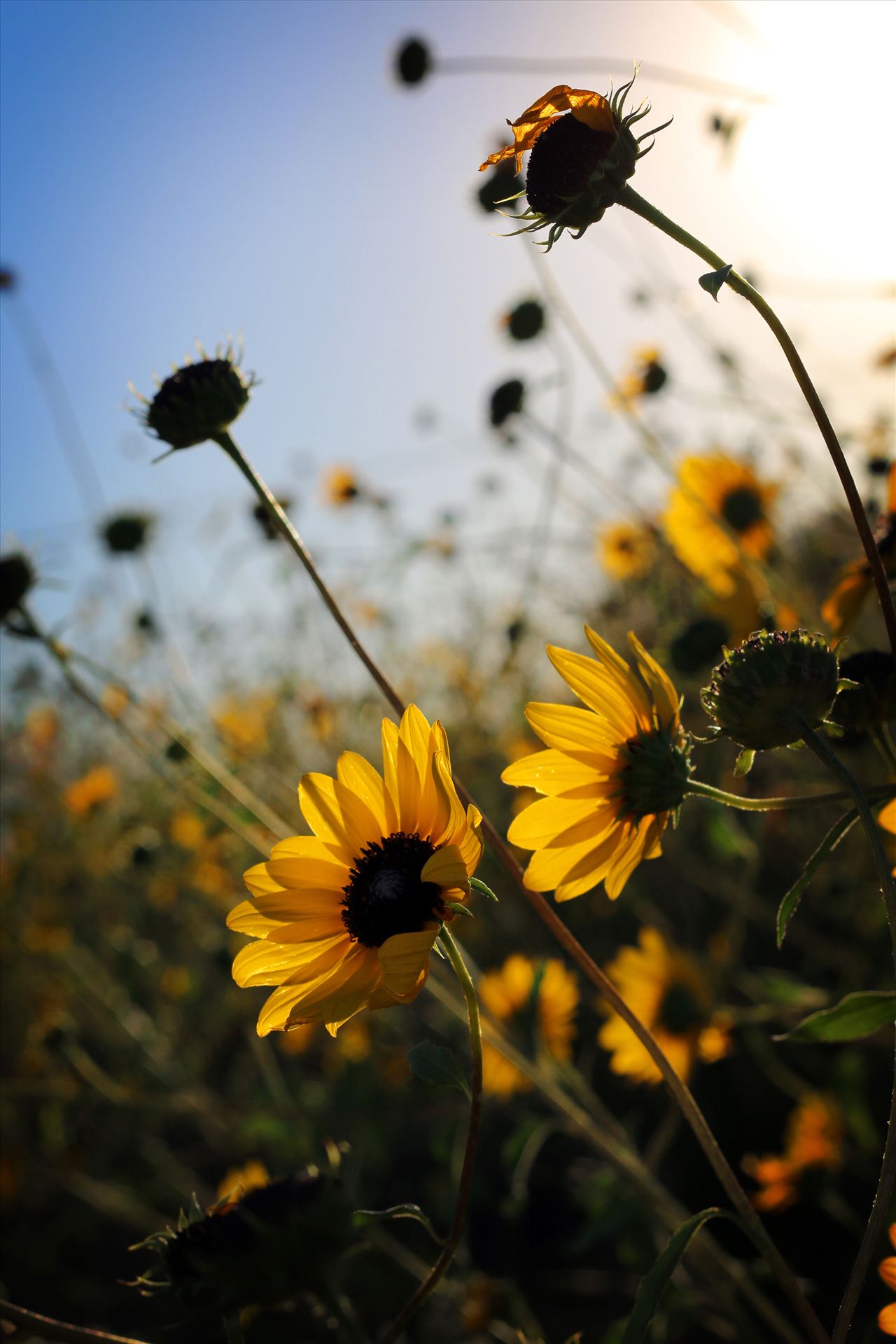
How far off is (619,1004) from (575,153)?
69 cm

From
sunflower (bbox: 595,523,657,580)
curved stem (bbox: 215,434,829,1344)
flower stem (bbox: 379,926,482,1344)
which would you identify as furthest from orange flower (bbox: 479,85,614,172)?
sunflower (bbox: 595,523,657,580)

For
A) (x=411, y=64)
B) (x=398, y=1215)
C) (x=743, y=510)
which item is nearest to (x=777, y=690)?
(x=398, y=1215)

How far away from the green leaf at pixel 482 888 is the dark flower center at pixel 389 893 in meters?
0.08

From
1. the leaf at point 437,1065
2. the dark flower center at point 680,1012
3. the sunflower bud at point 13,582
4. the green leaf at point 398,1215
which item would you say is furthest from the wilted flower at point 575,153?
the dark flower center at point 680,1012

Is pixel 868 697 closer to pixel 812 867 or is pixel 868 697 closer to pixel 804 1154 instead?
pixel 812 867

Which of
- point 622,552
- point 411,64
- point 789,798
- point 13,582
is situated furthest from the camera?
point 622,552

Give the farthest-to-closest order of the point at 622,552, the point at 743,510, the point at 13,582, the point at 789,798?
the point at 622,552
the point at 743,510
the point at 13,582
the point at 789,798

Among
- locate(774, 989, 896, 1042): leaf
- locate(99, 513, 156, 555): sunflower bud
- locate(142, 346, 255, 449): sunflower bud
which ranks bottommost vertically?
locate(774, 989, 896, 1042): leaf

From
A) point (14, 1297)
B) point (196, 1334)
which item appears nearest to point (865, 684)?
point (196, 1334)

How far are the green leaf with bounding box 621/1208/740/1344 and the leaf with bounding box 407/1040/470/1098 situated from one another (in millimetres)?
178

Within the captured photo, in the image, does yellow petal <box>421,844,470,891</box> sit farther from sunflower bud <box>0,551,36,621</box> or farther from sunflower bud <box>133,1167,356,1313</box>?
sunflower bud <box>0,551,36,621</box>

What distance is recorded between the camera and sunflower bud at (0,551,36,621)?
1808mm

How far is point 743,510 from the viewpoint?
230 centimetres

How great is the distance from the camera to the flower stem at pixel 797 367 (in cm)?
61
